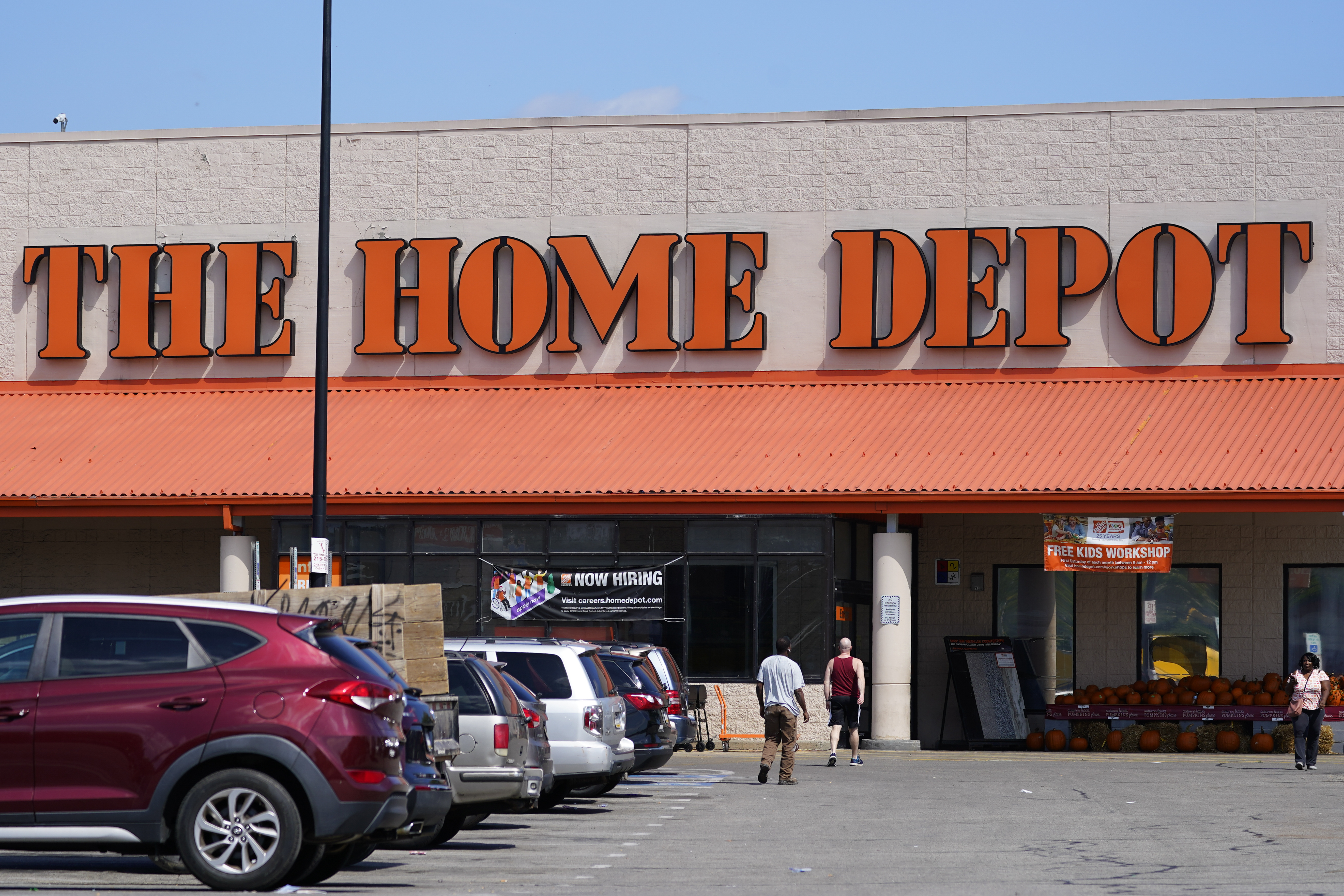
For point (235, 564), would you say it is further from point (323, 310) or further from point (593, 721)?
point (593, 721)

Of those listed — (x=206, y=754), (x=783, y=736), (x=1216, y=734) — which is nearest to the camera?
(x=206, y=754)

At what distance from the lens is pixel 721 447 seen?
27219mm

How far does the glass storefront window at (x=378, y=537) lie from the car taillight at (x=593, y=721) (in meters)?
11.3

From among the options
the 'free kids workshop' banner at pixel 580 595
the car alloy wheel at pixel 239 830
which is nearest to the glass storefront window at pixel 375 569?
the 'free kids workshop' banner at pixel 580 595

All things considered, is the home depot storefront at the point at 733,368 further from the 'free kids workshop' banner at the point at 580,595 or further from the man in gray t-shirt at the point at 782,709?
the man in gray t-shirt at the point at 782,709

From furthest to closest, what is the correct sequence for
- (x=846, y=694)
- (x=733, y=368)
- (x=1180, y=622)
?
(x=733, y=368)
(x=1180, y=622)
(x=846, y=694)

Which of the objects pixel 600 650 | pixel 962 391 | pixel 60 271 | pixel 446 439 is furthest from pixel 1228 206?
pixel 60 271

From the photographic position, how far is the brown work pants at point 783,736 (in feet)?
66.8

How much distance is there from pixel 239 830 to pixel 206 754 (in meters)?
0.48

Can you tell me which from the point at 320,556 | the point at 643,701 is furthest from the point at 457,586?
the point at 643,701

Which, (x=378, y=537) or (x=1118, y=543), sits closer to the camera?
(x=1118, y=543)

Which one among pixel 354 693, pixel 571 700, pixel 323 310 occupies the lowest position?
pixel 571 700

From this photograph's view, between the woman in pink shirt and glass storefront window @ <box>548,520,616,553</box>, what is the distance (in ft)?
31.3

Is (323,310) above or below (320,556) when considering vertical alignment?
above
